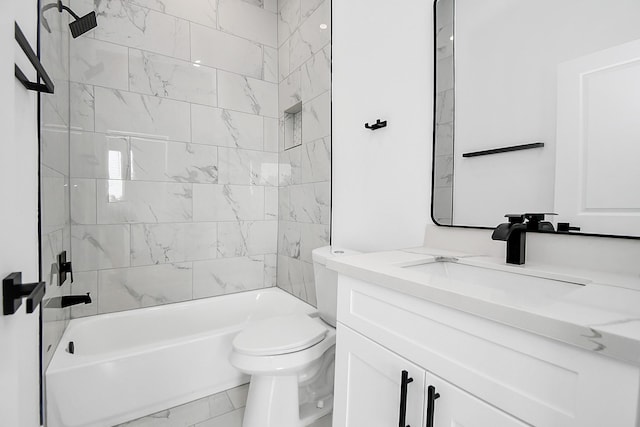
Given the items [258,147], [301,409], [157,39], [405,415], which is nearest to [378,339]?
[405,415]

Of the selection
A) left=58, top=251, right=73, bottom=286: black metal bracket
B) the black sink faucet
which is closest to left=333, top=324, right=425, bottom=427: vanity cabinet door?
the black sink faucet

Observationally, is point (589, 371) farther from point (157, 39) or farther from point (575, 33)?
point (157, 39)

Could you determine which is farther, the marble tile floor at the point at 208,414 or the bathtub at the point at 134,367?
the marble tile floor at the point at 208,414

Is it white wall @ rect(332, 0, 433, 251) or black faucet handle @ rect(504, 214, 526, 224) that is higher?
white wall @ rect(332, 0, 433, 251)

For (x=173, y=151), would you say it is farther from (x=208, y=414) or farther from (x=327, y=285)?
(x=208, y=414)

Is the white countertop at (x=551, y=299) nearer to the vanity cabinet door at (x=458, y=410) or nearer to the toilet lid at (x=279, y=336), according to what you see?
the vanity cabinet door at (x=458, y=410)

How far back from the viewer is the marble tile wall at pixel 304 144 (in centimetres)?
204

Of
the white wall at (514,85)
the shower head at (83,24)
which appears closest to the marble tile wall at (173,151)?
the shower head at (83,24)

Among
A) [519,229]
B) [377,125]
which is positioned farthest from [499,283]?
[377,125]

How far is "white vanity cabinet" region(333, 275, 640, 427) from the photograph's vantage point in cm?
45

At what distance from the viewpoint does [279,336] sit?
1378 millimetres

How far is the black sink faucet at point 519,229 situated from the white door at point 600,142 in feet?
0.18

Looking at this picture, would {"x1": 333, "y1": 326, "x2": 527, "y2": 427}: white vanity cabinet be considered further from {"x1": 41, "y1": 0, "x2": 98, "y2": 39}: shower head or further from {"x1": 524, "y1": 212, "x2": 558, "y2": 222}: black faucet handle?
{"x1": 41, "y1": 0, "x2": 98, "y2": 39}: shower head

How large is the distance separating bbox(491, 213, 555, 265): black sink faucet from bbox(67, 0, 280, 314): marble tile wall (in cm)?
201
